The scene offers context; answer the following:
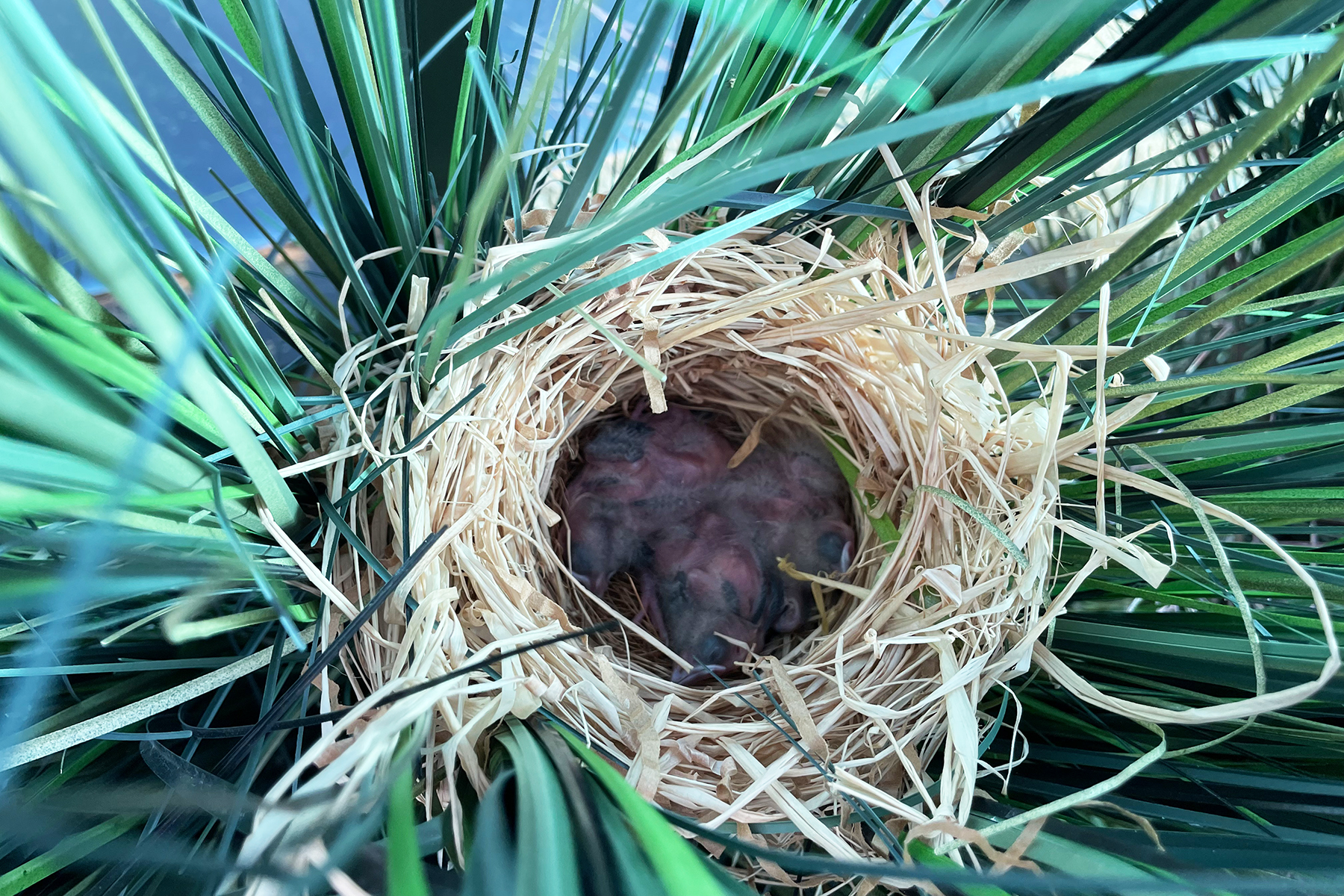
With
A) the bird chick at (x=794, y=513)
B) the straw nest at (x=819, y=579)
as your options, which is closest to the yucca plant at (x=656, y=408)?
the straw nest at (x=819, y=579)

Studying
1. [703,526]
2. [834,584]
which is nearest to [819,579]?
[834,584]

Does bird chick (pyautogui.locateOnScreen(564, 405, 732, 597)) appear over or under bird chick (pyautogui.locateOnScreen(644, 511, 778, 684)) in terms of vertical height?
over

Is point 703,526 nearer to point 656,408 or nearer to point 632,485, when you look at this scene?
point 632,485

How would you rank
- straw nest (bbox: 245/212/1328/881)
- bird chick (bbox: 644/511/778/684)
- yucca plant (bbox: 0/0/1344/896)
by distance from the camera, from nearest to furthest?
yucca plant (bbox: 0/0/1344/896) < straw nest (bbox: 245/212/1328/881) < bird chick (bbox: 644/511/778/684)

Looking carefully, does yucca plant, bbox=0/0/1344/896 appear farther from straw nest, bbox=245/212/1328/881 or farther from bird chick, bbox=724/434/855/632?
bird chick, bbox=724/434/855/632

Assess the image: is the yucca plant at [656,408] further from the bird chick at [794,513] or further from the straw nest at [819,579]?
the bird chick at [794,513]

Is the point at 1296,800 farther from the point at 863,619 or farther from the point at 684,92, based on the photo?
the point at 684,92

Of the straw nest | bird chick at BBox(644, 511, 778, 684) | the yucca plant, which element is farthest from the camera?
bird chick at BBox(644, 511, 778, 684)

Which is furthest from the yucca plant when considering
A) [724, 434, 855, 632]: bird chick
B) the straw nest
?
[724, 434, 855, 632]: bird chick
